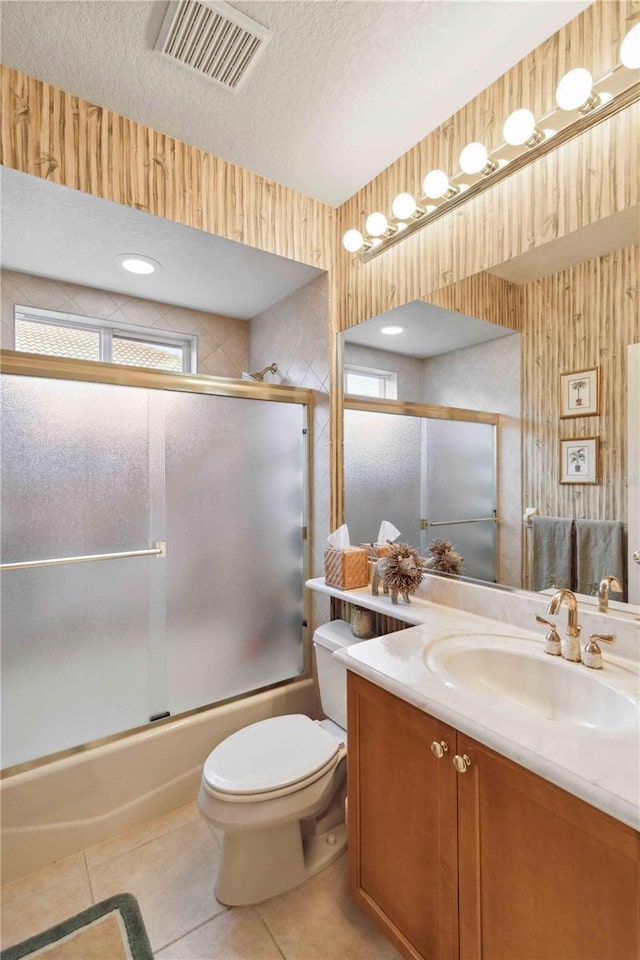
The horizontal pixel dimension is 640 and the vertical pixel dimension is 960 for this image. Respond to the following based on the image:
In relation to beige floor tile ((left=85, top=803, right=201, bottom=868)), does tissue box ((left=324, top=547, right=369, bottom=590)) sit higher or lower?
higher

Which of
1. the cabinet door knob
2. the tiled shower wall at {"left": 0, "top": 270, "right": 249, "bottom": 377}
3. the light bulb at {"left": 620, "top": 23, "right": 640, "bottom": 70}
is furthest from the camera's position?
the tiled shower wall at {"left": 0, "top": 270, "right": 249, "bottom": 377}

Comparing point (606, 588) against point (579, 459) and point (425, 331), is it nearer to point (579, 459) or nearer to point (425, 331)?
point (579, 459)

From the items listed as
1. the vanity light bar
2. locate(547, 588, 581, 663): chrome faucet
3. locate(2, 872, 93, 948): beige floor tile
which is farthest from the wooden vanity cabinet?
the vanity light bar

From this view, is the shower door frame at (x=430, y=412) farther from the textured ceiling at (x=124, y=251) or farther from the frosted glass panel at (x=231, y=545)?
the textured ceiling at (x=124, y=251)

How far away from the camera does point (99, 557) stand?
5.42 feet

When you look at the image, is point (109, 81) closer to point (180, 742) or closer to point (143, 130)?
point (143, 130)

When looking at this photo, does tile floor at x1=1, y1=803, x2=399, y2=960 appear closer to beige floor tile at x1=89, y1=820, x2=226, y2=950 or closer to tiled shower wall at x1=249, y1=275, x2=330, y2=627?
beige floor tile at x1=89, y1=820, x2=226, y2=950

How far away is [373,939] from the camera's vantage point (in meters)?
1.23

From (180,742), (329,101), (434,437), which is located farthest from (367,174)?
(180,742)

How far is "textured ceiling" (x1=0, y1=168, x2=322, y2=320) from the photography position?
5.09ft

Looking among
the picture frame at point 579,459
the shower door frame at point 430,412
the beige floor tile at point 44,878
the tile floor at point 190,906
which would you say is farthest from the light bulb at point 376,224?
the beige floor tile at point 44,878

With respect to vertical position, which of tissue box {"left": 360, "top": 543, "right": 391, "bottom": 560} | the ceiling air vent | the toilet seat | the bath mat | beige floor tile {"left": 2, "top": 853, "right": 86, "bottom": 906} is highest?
the ceiling air vent

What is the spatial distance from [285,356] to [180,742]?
6.14 feet

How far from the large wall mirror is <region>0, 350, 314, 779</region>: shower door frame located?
26 centimetres
